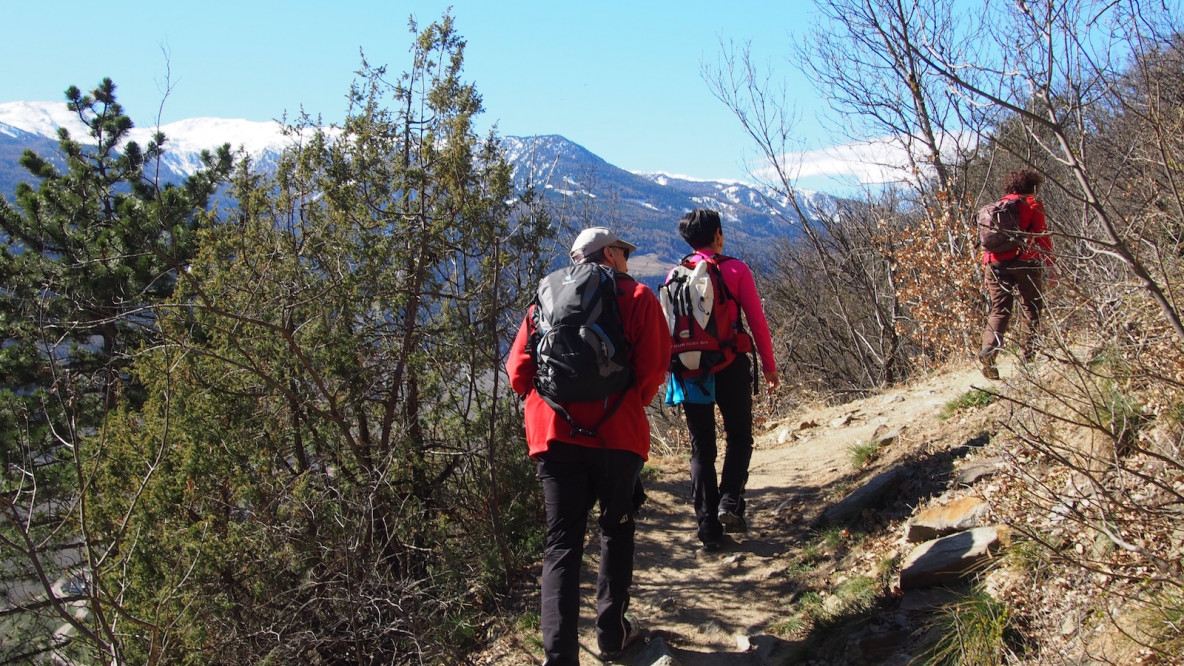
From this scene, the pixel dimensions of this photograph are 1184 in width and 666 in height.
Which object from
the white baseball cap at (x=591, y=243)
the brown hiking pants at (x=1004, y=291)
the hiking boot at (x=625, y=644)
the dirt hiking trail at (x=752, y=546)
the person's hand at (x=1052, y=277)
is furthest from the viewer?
the brown hiking pants at (x=1004, y=291)

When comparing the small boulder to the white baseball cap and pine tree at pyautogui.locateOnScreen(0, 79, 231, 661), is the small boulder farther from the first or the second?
pine tree at pyautogui.locateOnScreen(0, 79, 231, 661)

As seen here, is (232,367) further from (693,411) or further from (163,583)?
(693,411)

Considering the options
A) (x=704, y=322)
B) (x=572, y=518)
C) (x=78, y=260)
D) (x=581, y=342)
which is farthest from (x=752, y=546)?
(x=78, y=260)

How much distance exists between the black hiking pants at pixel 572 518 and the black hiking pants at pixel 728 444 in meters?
1.01

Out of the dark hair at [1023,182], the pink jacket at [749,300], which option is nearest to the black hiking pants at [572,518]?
the pink jacket at [749,300]

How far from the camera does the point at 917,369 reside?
9.66m

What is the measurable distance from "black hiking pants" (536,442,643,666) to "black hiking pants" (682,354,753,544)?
101 cm

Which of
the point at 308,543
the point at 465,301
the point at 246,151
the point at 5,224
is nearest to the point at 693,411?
the point at 465,301

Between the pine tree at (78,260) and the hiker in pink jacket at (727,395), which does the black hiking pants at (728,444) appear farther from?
the pine tree at (78,260)

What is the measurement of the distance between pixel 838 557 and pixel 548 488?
1900 millimetres

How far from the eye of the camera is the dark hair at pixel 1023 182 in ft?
18.1

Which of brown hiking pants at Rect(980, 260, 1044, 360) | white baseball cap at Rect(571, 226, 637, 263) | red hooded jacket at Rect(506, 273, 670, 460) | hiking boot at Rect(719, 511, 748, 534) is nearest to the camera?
red hooded jacket at Rect(506, 273, 670, 460)

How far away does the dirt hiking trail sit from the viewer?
12.8 ft

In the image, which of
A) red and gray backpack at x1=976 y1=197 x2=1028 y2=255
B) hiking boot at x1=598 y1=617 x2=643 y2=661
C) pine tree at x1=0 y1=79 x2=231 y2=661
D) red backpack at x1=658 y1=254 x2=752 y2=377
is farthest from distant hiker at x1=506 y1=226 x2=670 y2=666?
pine tree at x1=0 y1=79 x2=231 y2=661
